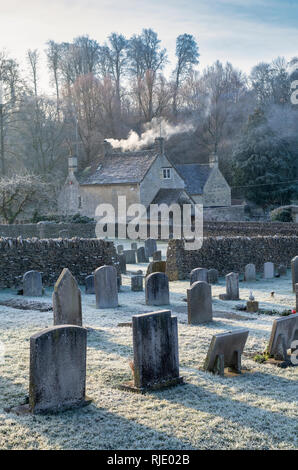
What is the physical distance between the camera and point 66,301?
12641 mm

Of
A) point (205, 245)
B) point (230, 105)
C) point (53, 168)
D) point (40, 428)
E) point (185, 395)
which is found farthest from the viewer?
point (230, 105)

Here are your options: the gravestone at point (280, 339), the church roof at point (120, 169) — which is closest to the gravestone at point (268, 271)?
the gravestone at point (280, 339)

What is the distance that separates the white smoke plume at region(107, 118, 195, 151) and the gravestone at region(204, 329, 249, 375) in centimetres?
5631

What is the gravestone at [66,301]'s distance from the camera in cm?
1252

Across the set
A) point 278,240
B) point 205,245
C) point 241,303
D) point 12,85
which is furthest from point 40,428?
point 12,85

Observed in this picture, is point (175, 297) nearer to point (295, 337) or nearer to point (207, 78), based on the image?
point (295, 337)

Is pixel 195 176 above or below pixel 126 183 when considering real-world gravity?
above

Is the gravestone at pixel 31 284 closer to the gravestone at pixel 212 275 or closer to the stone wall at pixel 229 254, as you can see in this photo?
the stone wall at pixel 229 254

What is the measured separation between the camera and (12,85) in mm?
50125

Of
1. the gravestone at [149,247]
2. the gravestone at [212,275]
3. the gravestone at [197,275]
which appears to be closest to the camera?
the gravestone at [197,275]

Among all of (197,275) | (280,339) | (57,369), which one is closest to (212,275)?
(197,275)

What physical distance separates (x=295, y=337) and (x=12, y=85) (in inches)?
1724

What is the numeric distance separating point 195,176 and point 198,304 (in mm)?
47882

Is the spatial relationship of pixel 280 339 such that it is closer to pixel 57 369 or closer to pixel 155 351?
pixel 155 351
